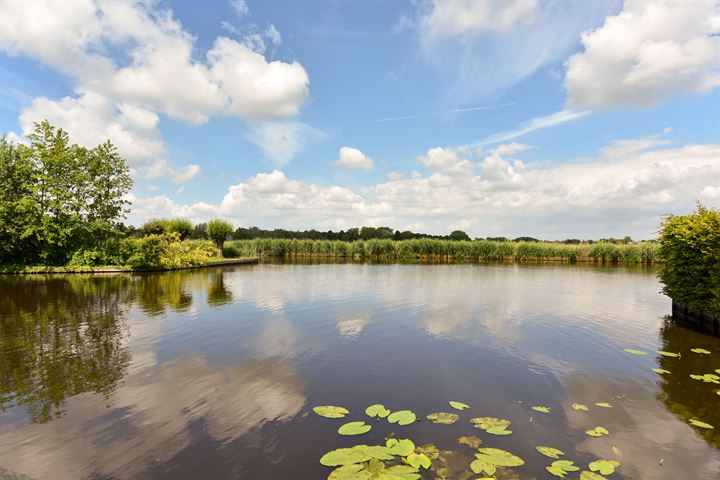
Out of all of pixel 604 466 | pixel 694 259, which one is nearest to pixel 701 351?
pixel 694 259

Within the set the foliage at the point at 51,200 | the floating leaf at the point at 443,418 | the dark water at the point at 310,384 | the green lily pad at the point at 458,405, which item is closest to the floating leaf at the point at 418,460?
the dark water at the point at 310,384

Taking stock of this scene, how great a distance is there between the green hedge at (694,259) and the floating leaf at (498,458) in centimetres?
1006

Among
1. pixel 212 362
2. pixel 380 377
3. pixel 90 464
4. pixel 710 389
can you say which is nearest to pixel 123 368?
pixel 212 362

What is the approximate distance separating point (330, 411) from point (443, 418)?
1.68 metres

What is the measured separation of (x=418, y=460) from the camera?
425 cm

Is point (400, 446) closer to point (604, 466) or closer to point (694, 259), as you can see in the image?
point (604, 466)

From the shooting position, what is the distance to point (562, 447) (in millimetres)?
4750

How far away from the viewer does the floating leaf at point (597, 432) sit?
5.07 meters

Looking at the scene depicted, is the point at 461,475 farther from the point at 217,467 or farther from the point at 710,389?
the point at 710,389

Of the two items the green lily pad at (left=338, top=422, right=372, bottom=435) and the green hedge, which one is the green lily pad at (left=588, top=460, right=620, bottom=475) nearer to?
the green lily pad at (left=338, top=422, right=372, bottom=435)

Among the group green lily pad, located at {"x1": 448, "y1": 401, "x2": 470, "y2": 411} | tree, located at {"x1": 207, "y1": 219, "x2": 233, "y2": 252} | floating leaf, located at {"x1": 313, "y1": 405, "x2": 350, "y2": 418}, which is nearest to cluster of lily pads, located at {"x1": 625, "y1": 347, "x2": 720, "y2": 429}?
green lily pad, located at {"x1": 448, "y1": 401, "x2": 470, "y2": 411}

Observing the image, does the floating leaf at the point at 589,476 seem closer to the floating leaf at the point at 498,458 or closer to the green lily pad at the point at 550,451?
the green lily pad at the point at 550,451

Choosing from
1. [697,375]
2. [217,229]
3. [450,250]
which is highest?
[217,229]

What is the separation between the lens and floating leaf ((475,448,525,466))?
424cm
